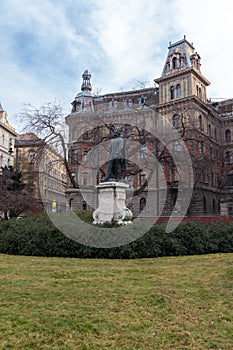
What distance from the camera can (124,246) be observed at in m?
11.4

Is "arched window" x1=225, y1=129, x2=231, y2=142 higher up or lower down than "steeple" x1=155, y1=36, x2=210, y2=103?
lower down

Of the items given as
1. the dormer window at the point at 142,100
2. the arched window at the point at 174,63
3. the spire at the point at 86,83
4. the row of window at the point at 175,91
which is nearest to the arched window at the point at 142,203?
the row of window at the point at 175,91

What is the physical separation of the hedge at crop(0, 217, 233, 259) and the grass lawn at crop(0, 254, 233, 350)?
2505mm

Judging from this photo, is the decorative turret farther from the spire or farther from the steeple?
the steeple

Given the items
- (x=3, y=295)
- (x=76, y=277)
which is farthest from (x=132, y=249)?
(x=3, y=295)

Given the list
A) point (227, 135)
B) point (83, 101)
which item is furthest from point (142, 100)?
point (227, 135)

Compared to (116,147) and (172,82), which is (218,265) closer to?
(116,147)

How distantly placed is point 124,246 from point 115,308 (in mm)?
6042

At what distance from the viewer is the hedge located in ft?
37.7

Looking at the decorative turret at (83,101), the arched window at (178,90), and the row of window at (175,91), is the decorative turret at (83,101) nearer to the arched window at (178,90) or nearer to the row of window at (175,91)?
the row of window at (175,91)

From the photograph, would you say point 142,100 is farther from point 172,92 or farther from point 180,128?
point 180,128

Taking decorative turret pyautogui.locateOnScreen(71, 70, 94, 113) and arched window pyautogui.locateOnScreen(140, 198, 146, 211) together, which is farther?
decorative turret pyautogui.locateOnScreen(71, 70, 94, 113)

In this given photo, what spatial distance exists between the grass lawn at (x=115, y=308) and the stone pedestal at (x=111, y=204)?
473 centimetres

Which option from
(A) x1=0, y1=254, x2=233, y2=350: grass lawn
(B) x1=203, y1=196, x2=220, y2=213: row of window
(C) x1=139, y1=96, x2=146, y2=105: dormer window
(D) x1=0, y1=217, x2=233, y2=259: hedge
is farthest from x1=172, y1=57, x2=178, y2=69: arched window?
(A) x1=0, y1=254, x2=233, y2=350: grass lawn
